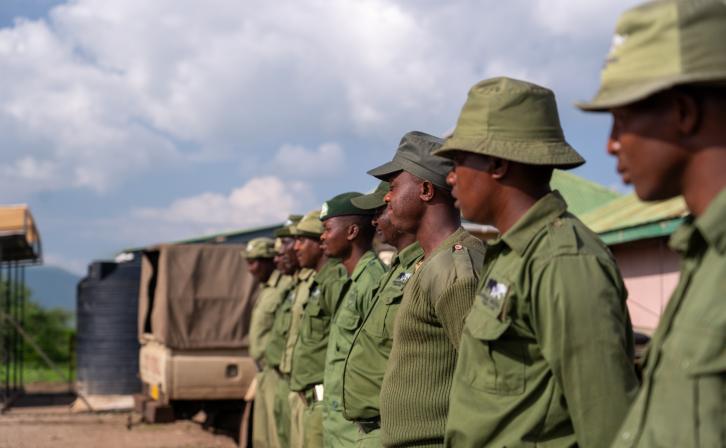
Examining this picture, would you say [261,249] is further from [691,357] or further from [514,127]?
[691,357]

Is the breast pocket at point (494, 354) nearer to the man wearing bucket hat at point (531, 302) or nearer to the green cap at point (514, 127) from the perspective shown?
the man wearing bucket hat at point (531, 302)

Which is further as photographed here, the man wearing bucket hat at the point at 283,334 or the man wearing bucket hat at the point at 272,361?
the man wearing bucket hat at the point at 272,361

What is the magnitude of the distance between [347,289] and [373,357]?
1543 millimetres

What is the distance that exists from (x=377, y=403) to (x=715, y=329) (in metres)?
2.86

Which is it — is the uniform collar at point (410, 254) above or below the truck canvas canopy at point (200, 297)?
above

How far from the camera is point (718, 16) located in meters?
1.94

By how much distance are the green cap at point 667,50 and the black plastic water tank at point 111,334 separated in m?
14.4

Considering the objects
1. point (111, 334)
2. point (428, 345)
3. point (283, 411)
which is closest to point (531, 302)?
point (428, 345)

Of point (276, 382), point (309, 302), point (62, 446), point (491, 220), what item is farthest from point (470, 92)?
point (62, 446)

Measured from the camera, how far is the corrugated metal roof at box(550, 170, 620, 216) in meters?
16.0

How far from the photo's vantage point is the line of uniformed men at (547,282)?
6.15ft

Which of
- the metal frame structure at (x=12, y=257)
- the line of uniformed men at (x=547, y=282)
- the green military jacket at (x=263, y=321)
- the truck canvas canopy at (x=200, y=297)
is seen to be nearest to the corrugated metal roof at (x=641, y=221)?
the green military jacket at (x=263, y=321)

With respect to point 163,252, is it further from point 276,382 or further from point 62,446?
point 276,382

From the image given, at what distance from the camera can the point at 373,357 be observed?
4566 mm
